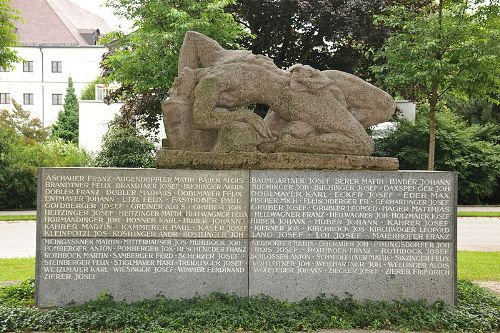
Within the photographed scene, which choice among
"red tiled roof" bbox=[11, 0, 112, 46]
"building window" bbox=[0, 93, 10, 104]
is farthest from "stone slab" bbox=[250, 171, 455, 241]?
"building window" bbox=[0, 93, 10, 104]

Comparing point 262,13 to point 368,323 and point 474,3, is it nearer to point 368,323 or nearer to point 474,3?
point 474,3

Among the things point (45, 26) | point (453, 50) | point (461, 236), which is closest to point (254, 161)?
point (461, 236)

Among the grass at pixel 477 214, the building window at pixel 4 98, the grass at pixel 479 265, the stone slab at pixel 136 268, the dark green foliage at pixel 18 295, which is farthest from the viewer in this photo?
the building window at pixel 4 98

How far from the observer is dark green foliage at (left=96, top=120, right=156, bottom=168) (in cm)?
2608

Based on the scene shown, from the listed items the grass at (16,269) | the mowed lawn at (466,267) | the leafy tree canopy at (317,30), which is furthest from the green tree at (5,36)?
the mowed lawn at (466,267)

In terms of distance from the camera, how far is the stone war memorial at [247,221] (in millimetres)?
8164

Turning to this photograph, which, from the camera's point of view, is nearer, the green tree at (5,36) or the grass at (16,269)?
the grass at (16,269)

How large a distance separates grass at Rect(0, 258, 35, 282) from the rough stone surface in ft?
10.3

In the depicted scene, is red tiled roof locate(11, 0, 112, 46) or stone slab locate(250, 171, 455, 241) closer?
stone slab locate(250, 171, 455, 241)

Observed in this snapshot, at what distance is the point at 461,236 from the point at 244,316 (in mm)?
11681

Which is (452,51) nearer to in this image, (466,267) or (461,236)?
(461,236)

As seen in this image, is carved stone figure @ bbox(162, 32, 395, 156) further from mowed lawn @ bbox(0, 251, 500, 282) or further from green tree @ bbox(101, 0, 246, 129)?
green tree @ bbox(101, 0, 246, 129)

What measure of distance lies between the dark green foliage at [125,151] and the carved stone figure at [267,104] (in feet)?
56.9

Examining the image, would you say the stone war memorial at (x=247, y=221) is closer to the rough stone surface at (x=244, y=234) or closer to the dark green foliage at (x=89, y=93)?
the rough stone surface at (x=244, y=234)
